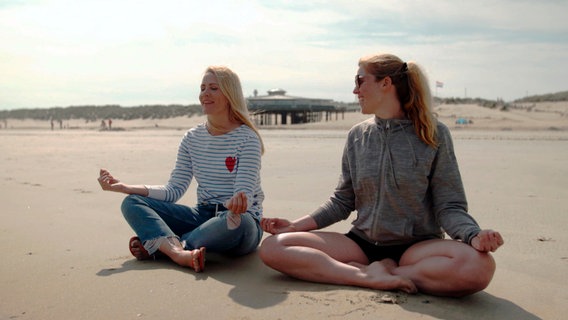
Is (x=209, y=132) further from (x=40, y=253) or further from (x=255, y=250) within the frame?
(x=40, y=253)

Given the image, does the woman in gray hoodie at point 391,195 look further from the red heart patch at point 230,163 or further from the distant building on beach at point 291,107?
the distant building on beach at point 291,107

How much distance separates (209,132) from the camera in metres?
3.86

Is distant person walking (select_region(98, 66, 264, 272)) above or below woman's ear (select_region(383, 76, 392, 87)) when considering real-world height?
below

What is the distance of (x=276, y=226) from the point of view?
3.41 meters

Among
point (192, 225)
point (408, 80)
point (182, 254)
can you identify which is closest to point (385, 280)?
point (408, 80)

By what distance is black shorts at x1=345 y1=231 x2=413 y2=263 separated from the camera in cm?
315

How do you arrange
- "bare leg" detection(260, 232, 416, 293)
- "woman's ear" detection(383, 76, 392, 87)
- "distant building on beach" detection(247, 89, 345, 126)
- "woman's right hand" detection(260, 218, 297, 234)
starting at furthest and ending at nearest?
1. "distant building on beach" detection(247, 89, 345, 126)
2. "woman's right hand" detection(260, 218, 297, 234)
3. "woman's ear" detection(383, 76, 392, 87)
4. "bare leg" detection(260, 232, 416, 293)

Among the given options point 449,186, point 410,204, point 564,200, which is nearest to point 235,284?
point 410,204

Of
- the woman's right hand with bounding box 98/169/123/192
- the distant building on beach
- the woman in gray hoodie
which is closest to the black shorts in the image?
the woman in gray hoodie

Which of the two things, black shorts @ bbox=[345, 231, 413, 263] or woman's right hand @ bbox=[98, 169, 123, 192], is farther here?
woman's right hand @ bbox=[98, 169, 123, 192]

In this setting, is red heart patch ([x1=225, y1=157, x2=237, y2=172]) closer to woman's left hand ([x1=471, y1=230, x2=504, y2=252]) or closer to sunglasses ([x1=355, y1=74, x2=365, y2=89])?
sunglasses ([x1=355, y1=74, x2=365, y2=89])

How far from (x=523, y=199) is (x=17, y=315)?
4.69 m

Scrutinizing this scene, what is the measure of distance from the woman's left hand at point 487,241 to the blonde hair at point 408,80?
1.86 feet

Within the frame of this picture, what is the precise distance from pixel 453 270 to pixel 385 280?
1.01 feet
